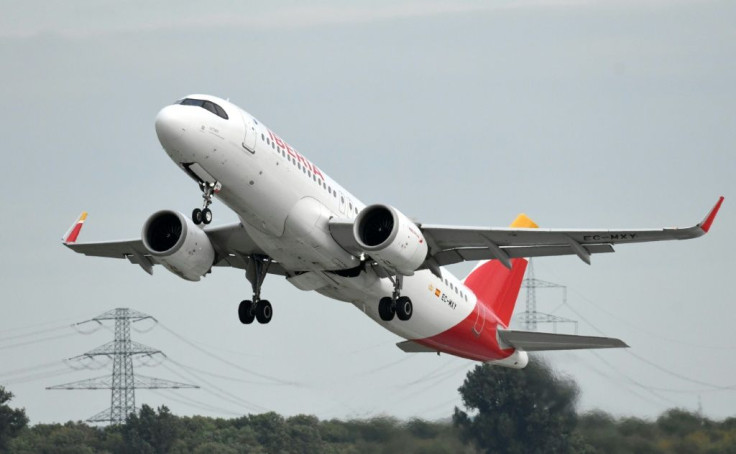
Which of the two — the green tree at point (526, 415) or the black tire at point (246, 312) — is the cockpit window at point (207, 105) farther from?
the green tree at point (526, 415)

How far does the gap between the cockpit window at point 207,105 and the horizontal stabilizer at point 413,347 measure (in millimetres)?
11210

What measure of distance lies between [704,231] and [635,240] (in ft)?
8.81

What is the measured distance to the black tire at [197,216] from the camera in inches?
1372

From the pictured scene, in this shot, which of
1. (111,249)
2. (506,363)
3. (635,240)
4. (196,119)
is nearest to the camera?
(196,119)

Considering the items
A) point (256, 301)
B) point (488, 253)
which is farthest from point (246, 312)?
point (488, 253)

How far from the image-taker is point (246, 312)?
39531 mm

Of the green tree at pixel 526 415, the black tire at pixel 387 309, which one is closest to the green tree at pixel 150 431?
the green tree at pixel 526 415

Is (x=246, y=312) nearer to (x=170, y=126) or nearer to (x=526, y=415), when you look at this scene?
(x=170, y=126)

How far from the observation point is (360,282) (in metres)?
38.5

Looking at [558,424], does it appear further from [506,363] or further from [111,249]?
[111,249]

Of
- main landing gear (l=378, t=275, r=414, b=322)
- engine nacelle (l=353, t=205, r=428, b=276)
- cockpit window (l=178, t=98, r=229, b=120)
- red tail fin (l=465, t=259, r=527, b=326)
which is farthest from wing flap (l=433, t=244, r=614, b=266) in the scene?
cockpit window (l=178, t=98, r=229, b=120)

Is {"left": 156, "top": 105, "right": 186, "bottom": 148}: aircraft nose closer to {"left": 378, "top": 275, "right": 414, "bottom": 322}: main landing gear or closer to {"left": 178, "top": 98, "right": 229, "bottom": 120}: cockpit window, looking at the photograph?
{"left": 178, "top": 98, "right": 229, "bottom": 120}: cockpit window

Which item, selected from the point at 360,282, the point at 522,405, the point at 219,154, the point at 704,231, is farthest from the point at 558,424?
the point at 219,154

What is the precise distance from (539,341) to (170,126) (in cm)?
1536
